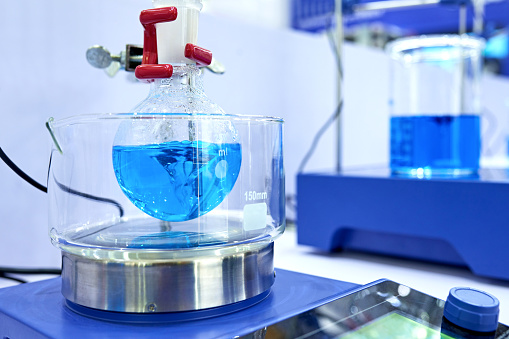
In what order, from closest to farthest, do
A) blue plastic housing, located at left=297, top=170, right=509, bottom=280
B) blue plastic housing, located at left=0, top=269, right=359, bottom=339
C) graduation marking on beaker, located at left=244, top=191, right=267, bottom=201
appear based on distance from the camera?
blue plastic housing, located at left=0, top=269, right=359, bottom=339 → graduation marking on beaker, located at left=244, top=191, right=267, bottom=201 → blue plastic housing, located at left=297, top=170, right=509, bottom=280

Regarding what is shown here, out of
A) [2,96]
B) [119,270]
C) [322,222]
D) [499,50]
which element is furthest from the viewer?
[499,50]

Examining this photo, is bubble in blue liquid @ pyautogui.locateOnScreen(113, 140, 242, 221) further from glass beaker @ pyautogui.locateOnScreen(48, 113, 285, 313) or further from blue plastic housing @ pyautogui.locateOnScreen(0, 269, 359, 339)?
blue plastic housing @ pyautogui.locateOnScreen(0, 269, 359, 339)

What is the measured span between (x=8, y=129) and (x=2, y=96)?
0.05m

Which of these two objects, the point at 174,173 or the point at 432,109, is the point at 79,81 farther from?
the point at 432,109

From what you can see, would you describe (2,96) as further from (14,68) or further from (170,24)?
(170,24)

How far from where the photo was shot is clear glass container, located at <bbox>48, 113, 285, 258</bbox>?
20.4 inches

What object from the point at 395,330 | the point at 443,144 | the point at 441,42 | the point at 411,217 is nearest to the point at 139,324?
the point at 395,330

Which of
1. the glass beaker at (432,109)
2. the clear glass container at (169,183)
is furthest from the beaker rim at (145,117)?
the glass beaker at (432,109)

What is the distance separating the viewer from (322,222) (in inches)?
36.0

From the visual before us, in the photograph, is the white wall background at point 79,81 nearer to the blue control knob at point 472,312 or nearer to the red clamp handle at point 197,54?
the red clamp handle at point 197,54

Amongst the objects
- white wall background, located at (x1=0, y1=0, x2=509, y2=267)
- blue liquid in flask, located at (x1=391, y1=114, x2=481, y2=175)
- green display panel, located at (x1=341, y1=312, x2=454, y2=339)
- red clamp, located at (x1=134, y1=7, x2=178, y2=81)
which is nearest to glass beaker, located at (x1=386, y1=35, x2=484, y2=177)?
blue liquid in flask, located at (x1=391, y1=114, x2=481, y2=175)

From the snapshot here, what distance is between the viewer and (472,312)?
1.52ft

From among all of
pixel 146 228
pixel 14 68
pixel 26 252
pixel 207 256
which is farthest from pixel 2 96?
pixel 207 256

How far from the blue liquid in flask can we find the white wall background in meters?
0.41
